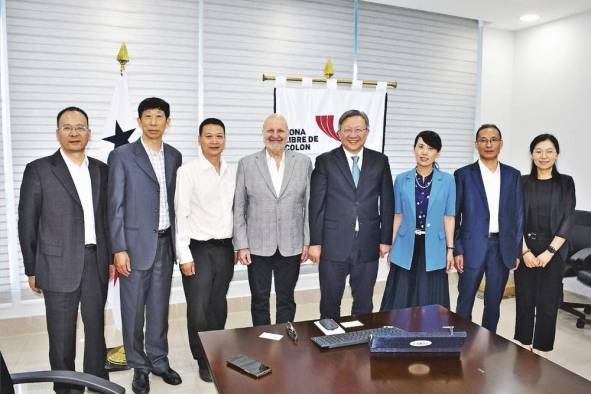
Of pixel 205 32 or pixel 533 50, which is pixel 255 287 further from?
pixel 533 50

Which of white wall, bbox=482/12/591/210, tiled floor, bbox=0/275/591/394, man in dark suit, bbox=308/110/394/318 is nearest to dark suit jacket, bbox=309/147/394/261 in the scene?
man in dark suit, bbox=308/110/394/318

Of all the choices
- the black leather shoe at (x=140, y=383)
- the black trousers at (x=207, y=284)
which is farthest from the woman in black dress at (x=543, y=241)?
the black leather shoe at (x=140, y=383)

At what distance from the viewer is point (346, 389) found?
149 centimetres

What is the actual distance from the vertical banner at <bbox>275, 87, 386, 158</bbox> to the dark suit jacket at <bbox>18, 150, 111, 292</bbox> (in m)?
1.87

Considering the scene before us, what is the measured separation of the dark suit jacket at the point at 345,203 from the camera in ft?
9.46

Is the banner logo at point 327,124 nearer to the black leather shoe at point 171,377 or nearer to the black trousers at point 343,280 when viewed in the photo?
the black trousers at point 343,280

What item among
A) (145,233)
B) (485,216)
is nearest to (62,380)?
(145,233)

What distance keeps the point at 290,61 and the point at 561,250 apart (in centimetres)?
269

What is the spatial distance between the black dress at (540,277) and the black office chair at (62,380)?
103 inches

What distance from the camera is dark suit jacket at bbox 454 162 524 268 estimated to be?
2963mm

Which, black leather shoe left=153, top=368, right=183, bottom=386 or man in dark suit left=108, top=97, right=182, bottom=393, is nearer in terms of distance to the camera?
man in dark suit left=108, top=97, right=182, bottom=393

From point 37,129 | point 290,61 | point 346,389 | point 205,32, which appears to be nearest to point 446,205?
point 346,389

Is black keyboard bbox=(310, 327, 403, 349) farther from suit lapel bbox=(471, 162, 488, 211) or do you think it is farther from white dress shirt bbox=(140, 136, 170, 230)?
suit lapel bbox=(471, 162, 488, 211)

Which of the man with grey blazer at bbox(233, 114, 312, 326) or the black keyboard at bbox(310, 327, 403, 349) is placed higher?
the man with grey blazer at bbox(233, 114, 312, 326)
